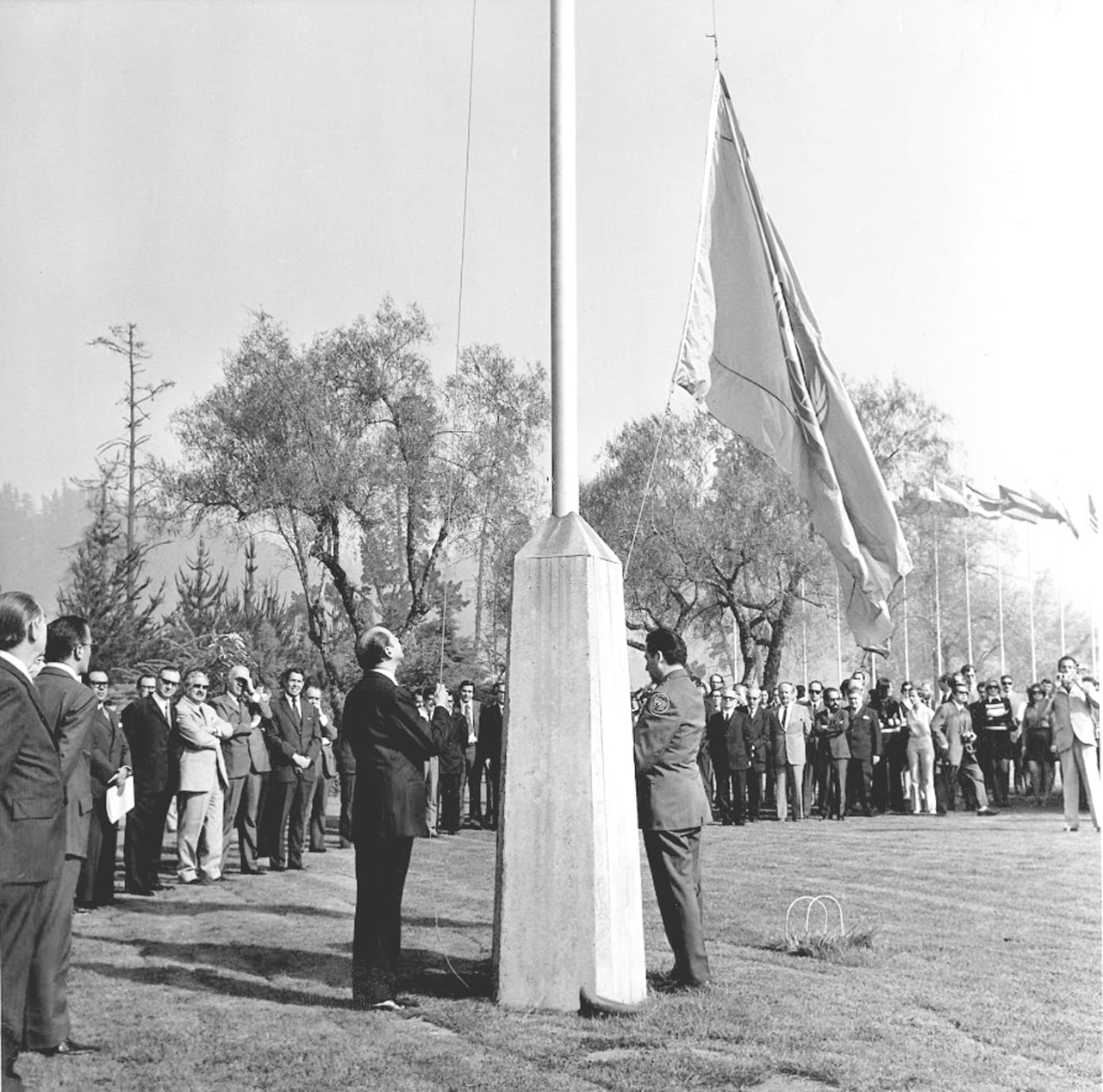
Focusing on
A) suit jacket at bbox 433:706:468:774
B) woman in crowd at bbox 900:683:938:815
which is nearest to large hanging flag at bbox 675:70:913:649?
suit jacket at bbox 433:706:468:774

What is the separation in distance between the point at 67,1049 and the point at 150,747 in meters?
6.36

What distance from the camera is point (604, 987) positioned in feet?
21.7

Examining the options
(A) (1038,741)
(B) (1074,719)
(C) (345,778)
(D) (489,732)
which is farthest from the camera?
(A) (1038,741)

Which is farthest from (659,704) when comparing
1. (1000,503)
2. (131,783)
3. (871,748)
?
(1000,503)

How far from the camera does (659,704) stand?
24.5 ft

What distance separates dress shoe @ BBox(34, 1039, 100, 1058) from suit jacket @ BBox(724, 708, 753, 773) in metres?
14.4

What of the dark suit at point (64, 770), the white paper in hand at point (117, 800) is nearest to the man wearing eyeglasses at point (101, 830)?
the white paper in hand at point (117, 800)

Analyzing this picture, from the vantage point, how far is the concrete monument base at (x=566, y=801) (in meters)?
6.64

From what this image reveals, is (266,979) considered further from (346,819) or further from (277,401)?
(277,401)

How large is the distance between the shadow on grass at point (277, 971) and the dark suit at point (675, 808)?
110 centimetres

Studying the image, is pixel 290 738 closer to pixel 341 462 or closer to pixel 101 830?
pixel 101 830

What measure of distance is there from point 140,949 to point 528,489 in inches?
1031

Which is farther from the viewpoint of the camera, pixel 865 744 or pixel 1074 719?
pixel 865 744

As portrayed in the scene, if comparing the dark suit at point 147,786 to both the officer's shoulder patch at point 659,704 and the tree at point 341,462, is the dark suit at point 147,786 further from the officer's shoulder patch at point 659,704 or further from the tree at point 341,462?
the tree at point 341,462
